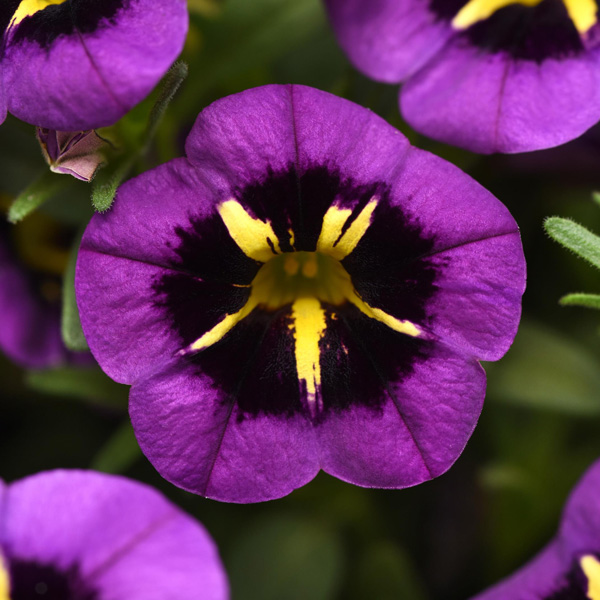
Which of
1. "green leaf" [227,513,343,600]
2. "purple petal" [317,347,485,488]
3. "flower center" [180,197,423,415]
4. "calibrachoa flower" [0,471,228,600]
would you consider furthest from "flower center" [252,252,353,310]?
"green leaf" [227,513,343,600]

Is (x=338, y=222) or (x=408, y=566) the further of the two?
(x=408, y=566)

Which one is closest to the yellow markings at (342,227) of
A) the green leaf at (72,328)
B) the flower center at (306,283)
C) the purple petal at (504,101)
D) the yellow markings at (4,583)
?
the flower center at (306,283)

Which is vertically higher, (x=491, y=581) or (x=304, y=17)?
(x=304, y=17)

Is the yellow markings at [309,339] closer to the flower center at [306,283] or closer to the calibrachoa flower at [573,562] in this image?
the flower center at [306,283]

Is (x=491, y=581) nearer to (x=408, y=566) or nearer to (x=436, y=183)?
(x=408, y=566)

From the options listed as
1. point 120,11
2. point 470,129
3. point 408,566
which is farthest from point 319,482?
point 120,11

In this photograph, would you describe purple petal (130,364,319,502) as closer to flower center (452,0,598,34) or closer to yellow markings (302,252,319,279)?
yellow markings (302,252,319,279)
